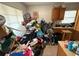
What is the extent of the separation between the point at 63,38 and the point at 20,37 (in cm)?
30

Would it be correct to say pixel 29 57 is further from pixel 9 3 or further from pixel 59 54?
pixel 9 3

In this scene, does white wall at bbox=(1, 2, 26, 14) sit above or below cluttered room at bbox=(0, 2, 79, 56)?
above

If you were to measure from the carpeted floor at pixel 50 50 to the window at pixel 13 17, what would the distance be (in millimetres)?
208

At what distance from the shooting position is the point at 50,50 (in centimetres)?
75

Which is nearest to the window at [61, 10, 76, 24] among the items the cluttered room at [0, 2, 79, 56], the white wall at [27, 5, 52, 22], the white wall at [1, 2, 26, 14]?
the cluttered room at [0, 2, 79, 56]

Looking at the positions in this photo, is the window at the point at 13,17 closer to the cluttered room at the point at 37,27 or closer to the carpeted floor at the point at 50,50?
the cluttered room at the point at 37,27

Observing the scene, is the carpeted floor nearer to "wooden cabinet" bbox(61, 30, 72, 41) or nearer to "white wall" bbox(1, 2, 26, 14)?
"wooden cabinet" bbox(61, 30, 72, 41)

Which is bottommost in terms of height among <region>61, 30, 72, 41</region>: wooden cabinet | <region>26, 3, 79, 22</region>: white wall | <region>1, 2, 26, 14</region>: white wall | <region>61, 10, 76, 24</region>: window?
<region>61, 30, 72, 41</region>: wooden cabinet

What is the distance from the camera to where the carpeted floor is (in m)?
0.73

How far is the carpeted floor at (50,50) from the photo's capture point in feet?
2.40

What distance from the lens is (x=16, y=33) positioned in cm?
74

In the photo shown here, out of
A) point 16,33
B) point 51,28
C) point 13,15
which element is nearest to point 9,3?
point 13,15

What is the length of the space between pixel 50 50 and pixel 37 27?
186mm

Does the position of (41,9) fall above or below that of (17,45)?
above
